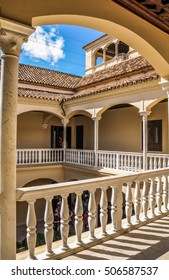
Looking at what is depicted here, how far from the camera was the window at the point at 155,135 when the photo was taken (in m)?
10.9

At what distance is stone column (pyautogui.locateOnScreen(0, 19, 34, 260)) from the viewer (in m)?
2.25

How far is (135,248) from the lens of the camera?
284 centimetres

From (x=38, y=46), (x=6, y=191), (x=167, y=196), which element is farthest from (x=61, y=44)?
(x=6, y=191)

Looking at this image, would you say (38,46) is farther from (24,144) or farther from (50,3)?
(50,3)

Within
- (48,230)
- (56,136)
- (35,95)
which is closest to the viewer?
(48,230)

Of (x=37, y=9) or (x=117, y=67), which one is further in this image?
(x=117, y=67)

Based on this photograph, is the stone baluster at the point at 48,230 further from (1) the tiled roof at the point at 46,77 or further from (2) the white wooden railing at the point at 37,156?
(1) the tiled roof at the point at 46,77

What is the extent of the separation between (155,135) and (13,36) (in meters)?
9.76

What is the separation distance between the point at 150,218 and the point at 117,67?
11559 millimetres

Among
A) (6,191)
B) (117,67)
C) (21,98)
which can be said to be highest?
(117,67)

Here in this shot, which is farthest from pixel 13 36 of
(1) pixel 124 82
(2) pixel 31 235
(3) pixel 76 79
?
(3) pixel 76 79

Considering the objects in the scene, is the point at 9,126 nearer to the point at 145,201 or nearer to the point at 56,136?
the point at 145,201

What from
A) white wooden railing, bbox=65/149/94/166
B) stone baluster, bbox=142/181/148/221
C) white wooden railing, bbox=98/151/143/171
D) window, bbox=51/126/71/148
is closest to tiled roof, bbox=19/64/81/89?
window, bbox=51/126/71/148
